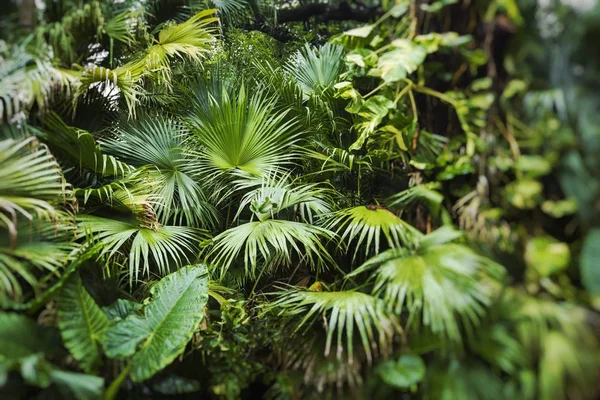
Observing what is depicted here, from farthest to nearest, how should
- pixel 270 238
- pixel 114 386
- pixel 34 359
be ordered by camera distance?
1. pixel 270 238
2. pixel 114 386
3. pixel 34 359

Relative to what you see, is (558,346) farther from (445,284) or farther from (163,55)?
(163,55)

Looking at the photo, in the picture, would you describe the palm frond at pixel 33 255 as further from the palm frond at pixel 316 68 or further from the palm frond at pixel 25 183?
the palm frond at pixel 316 68

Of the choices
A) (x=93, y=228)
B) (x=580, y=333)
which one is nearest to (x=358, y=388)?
(x=580, y=333)

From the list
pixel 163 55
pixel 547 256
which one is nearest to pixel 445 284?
pixel 547 256

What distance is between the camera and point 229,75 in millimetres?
2941

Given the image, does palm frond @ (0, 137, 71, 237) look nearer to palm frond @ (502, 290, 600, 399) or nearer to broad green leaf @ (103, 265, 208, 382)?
broad green leaf @ (103, 265, 208, 382)

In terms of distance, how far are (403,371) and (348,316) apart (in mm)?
310

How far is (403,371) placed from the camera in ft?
5.12

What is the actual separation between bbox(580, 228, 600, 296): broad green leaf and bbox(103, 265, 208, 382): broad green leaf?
1533 mm

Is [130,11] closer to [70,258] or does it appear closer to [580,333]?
[70,258]

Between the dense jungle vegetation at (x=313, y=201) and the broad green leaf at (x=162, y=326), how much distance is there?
0.01 meters

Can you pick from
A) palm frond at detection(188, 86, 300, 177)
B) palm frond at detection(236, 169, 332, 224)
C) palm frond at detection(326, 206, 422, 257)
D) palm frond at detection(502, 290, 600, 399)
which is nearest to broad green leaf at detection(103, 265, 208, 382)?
palm frond at detection(236, 169, 332, 224)

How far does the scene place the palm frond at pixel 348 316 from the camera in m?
1.66

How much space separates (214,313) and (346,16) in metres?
1.92
